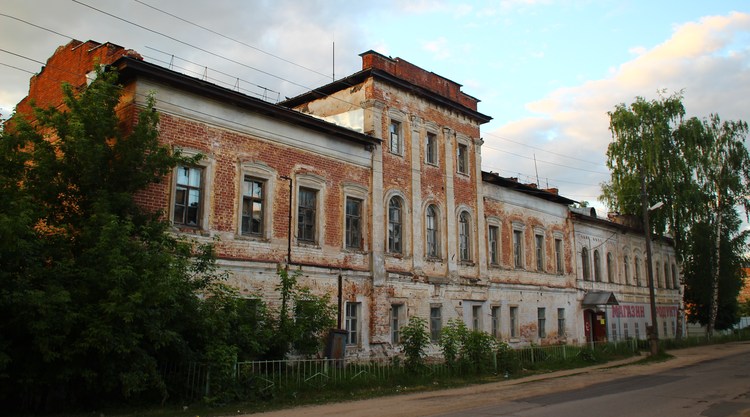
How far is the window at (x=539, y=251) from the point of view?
2929 cm

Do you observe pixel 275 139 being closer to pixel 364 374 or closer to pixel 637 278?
pixel 364 374

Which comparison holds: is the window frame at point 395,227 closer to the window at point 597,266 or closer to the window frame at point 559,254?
the window frame at point 559,254

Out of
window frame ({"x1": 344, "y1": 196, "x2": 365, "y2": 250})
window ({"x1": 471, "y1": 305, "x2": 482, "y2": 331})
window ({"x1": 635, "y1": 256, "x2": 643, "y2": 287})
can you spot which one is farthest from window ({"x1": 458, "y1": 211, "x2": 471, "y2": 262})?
window ({"x1": 635, "y1": 256, "x2": 643, "y2": 287})

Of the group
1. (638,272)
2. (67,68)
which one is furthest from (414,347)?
(638,272)

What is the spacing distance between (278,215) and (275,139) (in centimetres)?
232

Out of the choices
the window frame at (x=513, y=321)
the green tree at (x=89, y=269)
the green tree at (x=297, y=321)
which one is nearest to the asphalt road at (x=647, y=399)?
the green tree at (x=297, y=321)

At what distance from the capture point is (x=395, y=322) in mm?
20672

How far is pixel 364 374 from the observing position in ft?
49.7

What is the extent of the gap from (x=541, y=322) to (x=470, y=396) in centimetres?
1551

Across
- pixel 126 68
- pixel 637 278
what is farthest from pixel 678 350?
pixel 126 68

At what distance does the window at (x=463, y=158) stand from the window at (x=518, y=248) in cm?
476

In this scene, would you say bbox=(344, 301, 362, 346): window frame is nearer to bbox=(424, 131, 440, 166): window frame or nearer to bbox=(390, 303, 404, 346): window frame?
bbox=(390, 303, 404, 346): window frame

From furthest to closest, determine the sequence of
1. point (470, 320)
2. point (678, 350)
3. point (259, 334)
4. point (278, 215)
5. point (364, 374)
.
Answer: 1. point (678, 350)
2. point (470, 320)
3. point (278, 215)
4. point (364, 374)
5. point (259, 334)

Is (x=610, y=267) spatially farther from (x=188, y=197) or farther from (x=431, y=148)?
(x=188, y=197)
